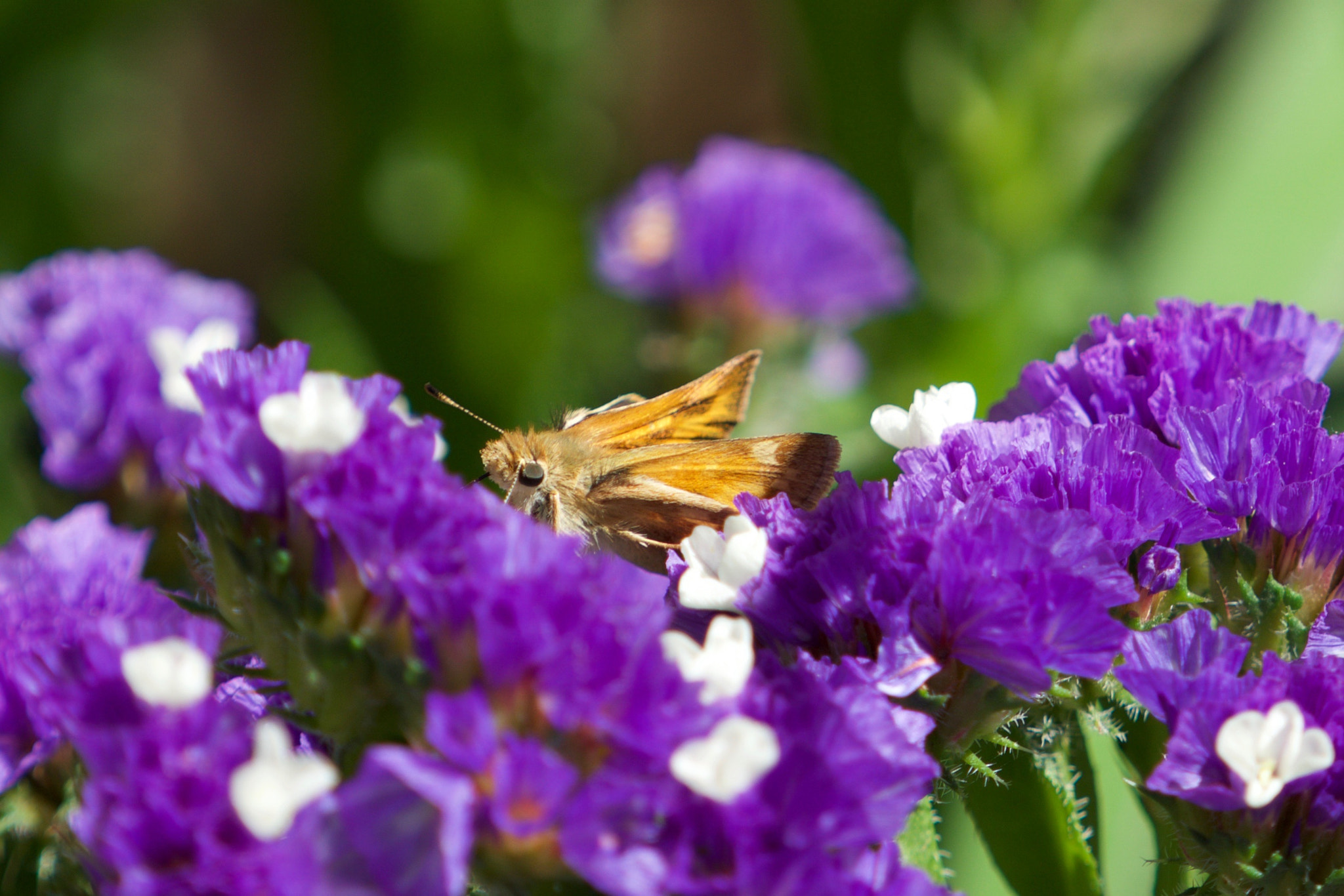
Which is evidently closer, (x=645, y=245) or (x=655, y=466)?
(x=655, y=466)

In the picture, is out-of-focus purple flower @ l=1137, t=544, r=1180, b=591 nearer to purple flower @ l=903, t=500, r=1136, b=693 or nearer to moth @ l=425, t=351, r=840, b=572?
purple flower @ l=903, t=500, r=1136, b=693

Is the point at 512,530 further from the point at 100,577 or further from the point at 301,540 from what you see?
the point at 100,577

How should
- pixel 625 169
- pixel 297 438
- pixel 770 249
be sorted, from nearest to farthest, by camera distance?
pixel 297 438 → pixel 770 249 → pixel 625 169

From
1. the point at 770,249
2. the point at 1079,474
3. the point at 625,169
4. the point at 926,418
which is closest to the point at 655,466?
the point at 926,418

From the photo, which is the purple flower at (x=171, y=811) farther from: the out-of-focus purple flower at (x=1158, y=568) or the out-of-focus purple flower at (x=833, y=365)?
the out-of-focus purple flower at (x=833, y=365)

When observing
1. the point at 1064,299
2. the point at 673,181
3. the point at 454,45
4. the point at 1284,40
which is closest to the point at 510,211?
the point at 454,45

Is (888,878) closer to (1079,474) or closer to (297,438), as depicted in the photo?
(1079,474)
